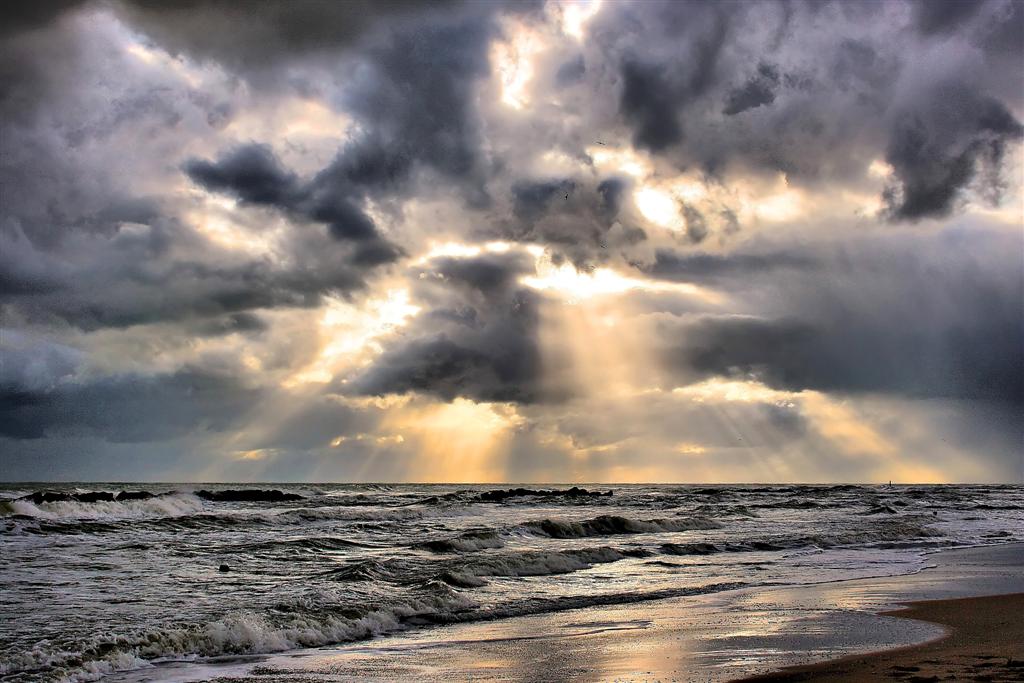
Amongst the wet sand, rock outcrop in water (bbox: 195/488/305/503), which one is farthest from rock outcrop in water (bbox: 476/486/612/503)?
the wet sand

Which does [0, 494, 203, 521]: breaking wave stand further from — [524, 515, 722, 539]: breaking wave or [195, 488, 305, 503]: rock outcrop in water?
[524, 515, 722, 539]: breaking wave

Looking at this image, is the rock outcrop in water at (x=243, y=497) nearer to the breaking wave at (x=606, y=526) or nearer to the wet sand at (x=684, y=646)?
the breaking wave at (x=606, y=526)

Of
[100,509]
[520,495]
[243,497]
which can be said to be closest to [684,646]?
[100,509]

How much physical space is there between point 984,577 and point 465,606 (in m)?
12.2

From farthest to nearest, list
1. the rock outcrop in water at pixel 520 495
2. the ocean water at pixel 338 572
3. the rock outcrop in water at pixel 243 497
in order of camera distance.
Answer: the rock outcrop in water at pixel 520 495 < the rock outcrop in water at pixel 243 497 < the ocean water at pixel 338 572

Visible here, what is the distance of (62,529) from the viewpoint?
3062 cm

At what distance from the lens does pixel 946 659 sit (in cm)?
928

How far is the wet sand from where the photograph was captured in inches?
360

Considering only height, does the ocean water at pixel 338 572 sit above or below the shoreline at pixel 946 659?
below

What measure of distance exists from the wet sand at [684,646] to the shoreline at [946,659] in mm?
21

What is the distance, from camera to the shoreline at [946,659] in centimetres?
840

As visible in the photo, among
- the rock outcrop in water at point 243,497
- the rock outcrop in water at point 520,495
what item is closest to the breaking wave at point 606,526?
the rock outcrop in water at point 520,495

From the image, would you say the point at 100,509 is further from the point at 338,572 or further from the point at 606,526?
the point at 338,572

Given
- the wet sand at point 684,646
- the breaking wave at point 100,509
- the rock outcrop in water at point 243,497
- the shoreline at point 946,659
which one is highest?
the shoreline at point 946,659
